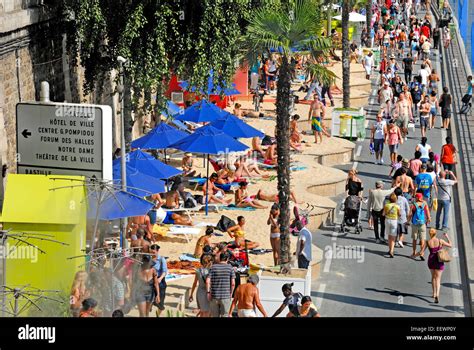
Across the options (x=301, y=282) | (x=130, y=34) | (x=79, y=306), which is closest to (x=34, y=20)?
(x=130, y=34)

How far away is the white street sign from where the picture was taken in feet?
38.2

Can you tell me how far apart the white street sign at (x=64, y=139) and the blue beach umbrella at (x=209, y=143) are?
10642mm

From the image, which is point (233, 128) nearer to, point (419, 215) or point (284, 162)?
point (419, 215)

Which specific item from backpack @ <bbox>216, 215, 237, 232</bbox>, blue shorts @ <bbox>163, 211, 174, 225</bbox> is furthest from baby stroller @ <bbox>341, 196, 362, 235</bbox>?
blue shorts @ <bbox>163, 211, 174, 225</bbox>

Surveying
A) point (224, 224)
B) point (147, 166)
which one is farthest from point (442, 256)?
point (147, 166)

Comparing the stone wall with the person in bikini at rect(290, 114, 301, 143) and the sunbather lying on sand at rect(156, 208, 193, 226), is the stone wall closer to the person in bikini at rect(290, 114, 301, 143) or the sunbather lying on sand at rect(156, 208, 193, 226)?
the sunbather lying on sand at rect(156, 208, 193, 226)

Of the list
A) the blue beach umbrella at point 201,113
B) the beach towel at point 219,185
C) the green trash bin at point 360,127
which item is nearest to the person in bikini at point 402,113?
the green trash bin at point 360,127

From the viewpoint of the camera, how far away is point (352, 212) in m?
21.8

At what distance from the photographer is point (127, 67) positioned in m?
22.3

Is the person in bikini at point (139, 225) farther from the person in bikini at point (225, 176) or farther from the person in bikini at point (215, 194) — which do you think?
the person in bikini at point (225, 176)

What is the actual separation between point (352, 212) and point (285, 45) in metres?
5.56

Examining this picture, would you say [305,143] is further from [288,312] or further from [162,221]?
[288,312]

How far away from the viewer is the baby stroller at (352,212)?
21688 mm
